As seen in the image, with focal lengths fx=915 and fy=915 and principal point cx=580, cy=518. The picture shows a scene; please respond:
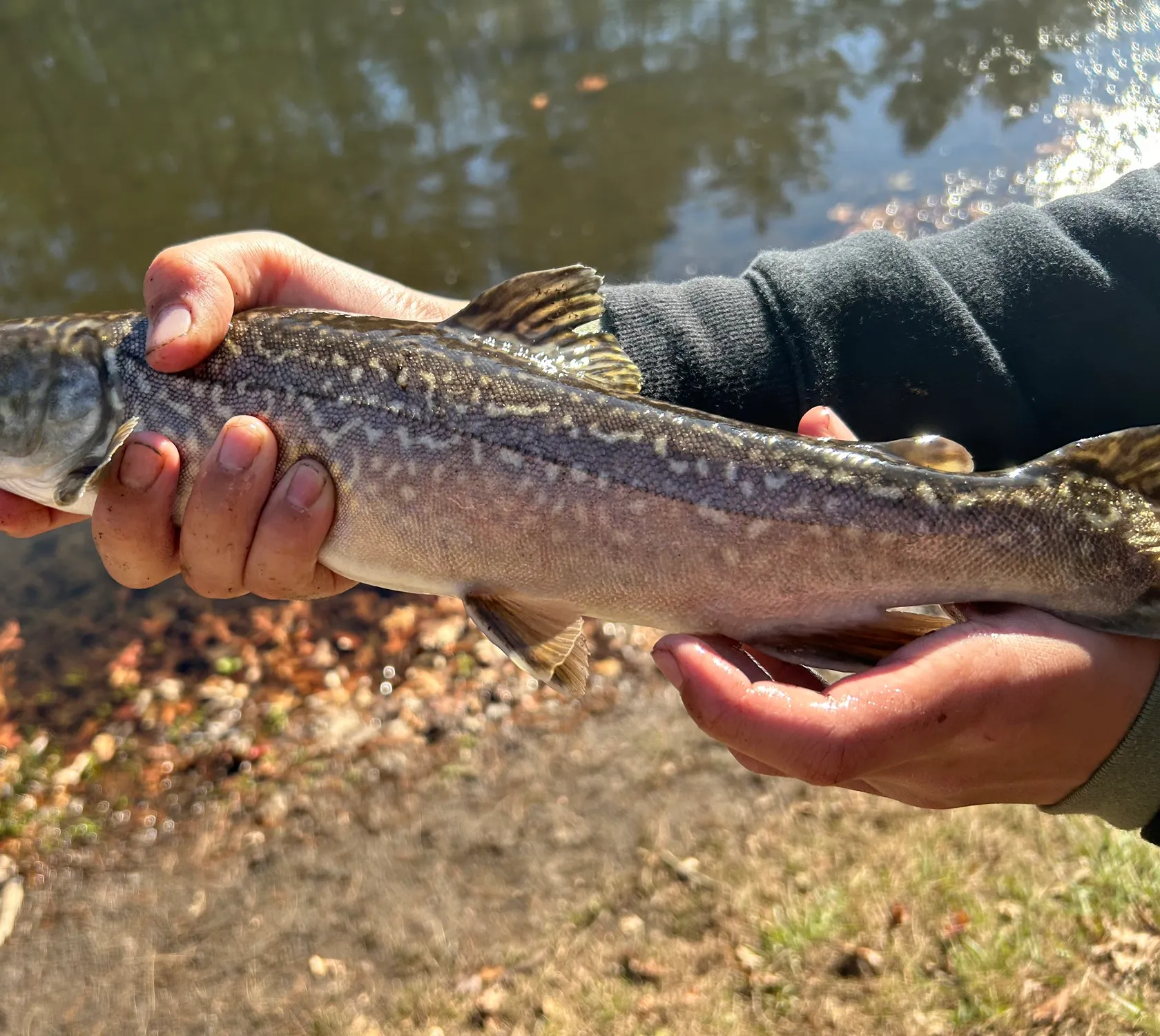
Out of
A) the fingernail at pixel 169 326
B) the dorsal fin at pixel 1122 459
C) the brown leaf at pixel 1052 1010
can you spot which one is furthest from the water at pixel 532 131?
the dorsal fin at pixel 1122 459

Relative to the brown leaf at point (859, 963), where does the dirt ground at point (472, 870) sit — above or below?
below

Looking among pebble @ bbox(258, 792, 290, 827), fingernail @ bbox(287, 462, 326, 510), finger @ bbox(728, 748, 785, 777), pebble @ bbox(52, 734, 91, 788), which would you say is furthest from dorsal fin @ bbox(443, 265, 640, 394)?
pebble @ bbox(52, 734, 91, 788)

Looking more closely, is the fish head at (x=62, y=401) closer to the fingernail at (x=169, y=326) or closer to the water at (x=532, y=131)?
the fingernail at (x=169, y=326)

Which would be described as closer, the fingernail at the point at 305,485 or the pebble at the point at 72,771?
the fingernail at the point at 305,485

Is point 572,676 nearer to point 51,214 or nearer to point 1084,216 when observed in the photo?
point 1084,216

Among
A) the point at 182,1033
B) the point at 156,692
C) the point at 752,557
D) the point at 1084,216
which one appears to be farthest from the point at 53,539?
the point at 1084,216

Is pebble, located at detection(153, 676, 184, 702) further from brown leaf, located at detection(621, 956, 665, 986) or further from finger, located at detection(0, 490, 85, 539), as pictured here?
brown leaf, located at detection(621, 956, 665, 986)

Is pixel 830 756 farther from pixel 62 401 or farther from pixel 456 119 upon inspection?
pixel 456 119
